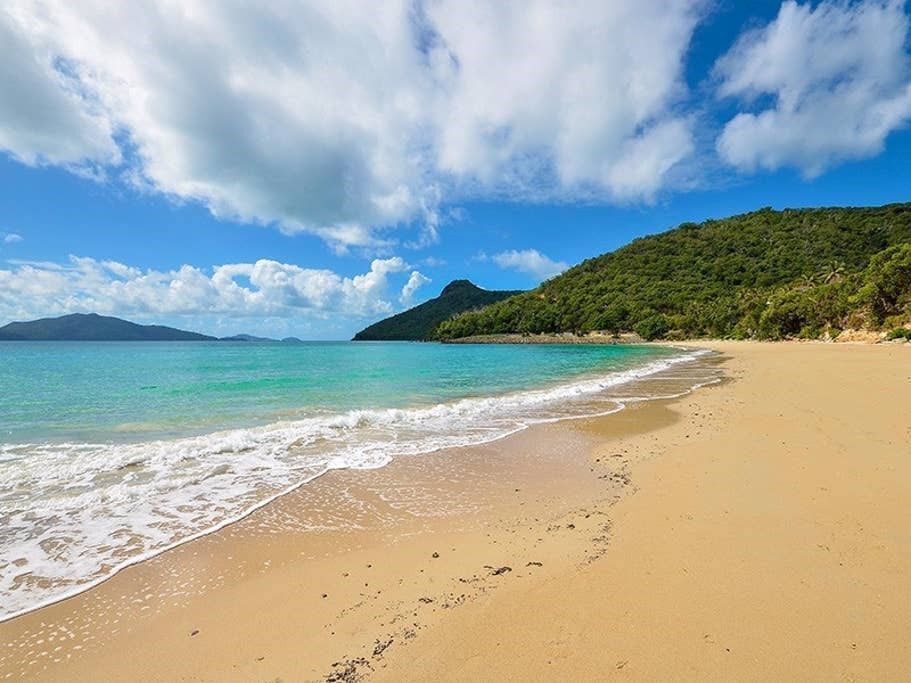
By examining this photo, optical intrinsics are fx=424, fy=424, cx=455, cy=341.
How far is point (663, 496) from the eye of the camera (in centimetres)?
593

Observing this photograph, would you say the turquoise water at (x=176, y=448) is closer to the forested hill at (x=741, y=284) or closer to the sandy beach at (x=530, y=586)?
the sandy beach at (x=530, y=586)

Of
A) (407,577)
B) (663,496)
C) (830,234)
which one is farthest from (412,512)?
(830,234)

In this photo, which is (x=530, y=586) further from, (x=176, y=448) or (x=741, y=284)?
(x=741, y=284)

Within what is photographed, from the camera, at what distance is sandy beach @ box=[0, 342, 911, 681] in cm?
288

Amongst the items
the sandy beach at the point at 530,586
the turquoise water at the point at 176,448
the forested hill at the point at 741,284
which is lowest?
the sandy beach at the point at 530,586

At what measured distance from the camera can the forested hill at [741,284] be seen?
54.3m

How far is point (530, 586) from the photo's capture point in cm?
378

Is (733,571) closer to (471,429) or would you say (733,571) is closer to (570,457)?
(570,457)

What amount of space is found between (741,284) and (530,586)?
387 feet

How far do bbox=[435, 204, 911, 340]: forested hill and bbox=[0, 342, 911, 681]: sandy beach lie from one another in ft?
187

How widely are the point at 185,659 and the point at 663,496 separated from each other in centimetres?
564

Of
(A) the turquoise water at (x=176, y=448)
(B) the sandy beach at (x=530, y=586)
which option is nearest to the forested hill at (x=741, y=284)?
(A) the turquoise water at (x=176, y=448)

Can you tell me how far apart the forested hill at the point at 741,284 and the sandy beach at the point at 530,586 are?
5714cm

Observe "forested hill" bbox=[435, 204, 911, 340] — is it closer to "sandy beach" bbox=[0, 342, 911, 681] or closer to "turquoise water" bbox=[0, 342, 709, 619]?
"turquoise water" bbox=[0, 342, 709, 619]
